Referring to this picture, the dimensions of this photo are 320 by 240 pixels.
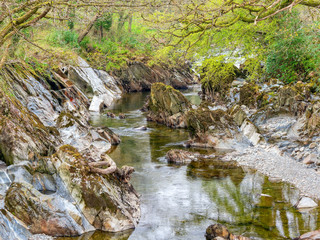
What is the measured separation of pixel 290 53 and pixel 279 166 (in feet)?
30.3

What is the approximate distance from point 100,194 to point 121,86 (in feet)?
88.7

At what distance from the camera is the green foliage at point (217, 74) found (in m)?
20.5

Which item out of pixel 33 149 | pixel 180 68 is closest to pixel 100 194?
pixel 33 149

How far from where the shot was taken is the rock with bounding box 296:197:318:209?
779 centimetres

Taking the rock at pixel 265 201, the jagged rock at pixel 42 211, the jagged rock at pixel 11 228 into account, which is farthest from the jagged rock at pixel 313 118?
the jagged rock at pixel 11 228

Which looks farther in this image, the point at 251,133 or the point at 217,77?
the point at 217,77

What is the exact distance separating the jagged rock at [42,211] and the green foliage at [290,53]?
530 inches

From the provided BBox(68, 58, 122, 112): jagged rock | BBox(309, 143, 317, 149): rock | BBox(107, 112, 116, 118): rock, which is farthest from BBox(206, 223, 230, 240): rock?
BBox(68, 58, 122, 112): jagged rock

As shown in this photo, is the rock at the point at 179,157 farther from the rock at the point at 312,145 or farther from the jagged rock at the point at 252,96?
the jagged rock at the point at 252,96

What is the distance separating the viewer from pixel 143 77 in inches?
1393

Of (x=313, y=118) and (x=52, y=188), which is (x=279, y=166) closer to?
(x=313, y=118)

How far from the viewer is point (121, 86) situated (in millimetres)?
33750

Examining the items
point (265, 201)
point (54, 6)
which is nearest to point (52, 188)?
point (54, 6)

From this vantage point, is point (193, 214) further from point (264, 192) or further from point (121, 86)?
point (121, 86)
